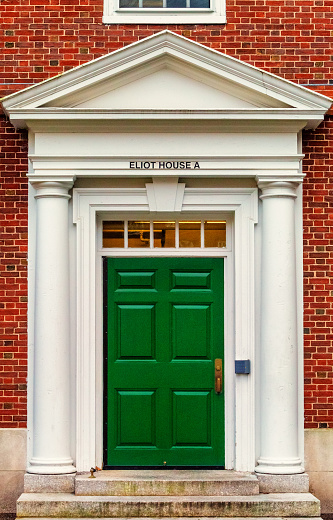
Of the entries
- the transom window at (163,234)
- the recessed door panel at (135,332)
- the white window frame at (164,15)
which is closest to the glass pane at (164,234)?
the transom window at (163,234)

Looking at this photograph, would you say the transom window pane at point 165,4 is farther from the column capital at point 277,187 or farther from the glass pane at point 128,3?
the column capital at point 277,187

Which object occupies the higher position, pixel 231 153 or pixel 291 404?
pixel 231 153

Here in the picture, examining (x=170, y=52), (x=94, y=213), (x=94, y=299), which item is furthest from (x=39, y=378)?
(x=170, y=52)

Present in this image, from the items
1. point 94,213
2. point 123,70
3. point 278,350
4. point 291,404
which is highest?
point 123,70

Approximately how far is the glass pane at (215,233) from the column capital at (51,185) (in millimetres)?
1584

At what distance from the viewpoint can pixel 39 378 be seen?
878cm

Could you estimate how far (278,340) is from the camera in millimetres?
8820

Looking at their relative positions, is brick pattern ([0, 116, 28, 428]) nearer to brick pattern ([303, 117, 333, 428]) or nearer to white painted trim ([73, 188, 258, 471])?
white painted trim ([73, 188, 258, 471])

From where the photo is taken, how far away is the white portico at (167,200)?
8.77 meters

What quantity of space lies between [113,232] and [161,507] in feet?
9.66

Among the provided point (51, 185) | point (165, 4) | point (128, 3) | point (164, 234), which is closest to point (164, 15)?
point (165, 4)

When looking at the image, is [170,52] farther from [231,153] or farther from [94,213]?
[94,213]

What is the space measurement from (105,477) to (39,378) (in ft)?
3.94

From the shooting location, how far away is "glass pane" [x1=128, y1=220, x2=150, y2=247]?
9398 mm
